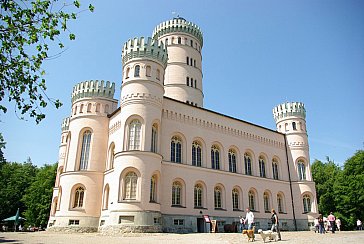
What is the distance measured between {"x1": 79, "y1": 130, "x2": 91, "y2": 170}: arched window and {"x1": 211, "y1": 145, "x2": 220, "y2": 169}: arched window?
504 inches

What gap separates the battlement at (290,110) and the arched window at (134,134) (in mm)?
23094

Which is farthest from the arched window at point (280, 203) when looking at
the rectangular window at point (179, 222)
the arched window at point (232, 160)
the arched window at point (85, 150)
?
the arched window at point (85, 150)

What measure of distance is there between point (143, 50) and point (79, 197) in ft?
50.3

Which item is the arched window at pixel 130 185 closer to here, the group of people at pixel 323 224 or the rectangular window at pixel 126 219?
the rectangular window at pixel 126 219

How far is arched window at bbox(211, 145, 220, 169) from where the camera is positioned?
3076 cm

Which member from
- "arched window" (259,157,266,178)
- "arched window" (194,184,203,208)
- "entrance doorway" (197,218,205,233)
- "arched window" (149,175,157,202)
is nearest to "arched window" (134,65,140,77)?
"arched window" (149,175,157,202)

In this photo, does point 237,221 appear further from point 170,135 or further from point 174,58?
point 174,58

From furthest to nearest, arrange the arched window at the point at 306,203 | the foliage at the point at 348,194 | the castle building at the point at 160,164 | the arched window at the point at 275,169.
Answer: the foliage at the point at 348,194
the arched window at the point at 275,169
the arched window at the point at 306,203
the castle building at the point at 160,164

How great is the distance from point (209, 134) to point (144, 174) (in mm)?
9904

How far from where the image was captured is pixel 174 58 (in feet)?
132

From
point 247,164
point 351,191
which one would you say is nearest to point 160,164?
point 247,164

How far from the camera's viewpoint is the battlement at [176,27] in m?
41.4

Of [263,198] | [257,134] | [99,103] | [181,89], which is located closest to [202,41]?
[181,89]

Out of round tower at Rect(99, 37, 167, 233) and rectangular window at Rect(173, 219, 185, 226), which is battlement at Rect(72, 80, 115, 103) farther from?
rectangular window at Rect(173, 219, 185, 226)
